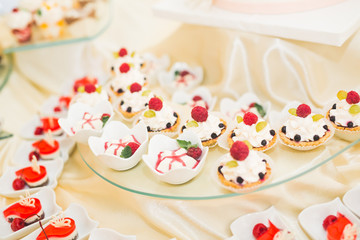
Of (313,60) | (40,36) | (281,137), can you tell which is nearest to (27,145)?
→ (40,36)

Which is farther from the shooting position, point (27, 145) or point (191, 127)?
point (27, 145)

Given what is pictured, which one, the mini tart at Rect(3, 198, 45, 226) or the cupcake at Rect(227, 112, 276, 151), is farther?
the mini tart at Rect(3, 198, 45, 226)

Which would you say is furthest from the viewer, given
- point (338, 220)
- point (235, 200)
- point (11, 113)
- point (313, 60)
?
point (11, 113)

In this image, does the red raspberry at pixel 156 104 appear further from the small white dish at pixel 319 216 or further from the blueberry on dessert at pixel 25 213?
the small white dish at pixel 319 216

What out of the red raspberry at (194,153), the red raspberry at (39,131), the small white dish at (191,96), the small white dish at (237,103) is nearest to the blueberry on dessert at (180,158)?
the red raspberry at (194,153)

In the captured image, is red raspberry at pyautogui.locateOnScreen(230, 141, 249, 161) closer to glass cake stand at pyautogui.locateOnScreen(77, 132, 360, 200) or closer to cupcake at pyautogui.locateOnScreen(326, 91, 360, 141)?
glass cake stand at pyautogui.locateOnScreen(77, 132, 360, 200)

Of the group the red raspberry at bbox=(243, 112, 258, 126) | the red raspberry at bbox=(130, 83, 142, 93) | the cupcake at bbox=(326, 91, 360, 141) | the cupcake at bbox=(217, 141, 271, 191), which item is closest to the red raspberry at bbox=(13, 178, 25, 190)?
the red raspberry at bbox=(130, 83, 142, 93)

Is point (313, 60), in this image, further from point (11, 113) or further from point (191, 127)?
point (11, 113)
